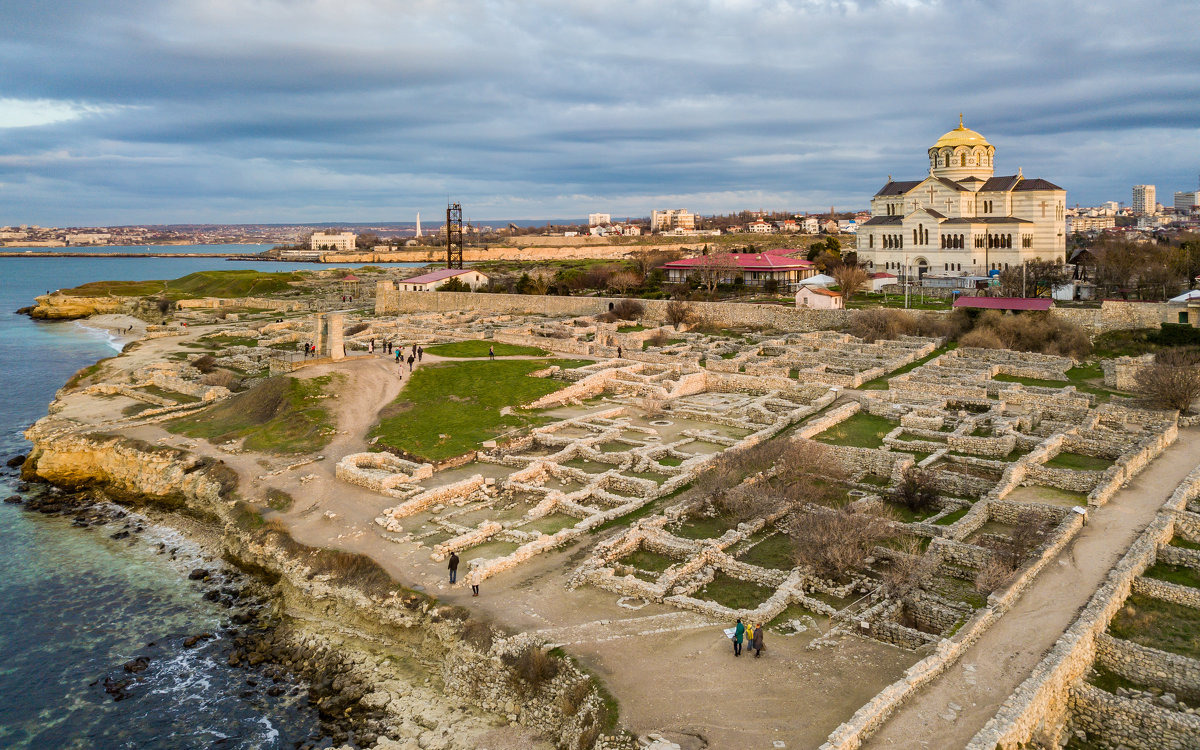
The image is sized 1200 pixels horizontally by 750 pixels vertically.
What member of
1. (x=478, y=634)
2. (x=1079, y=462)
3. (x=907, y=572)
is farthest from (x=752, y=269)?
(x=478, y=634)

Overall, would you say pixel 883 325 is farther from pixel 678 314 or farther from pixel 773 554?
pixel 773 554

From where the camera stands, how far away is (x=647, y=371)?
3647cm

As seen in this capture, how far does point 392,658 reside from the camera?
15.5m

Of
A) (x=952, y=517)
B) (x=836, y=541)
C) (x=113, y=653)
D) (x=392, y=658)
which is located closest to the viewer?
(x=392, y=658)

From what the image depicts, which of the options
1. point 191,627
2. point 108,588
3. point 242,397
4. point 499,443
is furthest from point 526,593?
point 242,397

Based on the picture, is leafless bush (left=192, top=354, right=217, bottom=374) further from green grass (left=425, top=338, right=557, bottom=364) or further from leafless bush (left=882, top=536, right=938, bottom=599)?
leafless bush (left=882, top=536, right=938, bottom=599)

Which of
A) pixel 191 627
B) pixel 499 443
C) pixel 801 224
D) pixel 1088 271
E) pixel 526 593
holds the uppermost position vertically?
pixel 801 224

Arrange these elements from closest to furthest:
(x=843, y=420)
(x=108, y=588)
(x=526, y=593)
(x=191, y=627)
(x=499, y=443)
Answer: (x=526, y=593) < (x=191, y=627) < (x=108, y=588) < (x=499, y=443) < (x=843, y=420)

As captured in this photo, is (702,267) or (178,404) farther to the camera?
(702,267)

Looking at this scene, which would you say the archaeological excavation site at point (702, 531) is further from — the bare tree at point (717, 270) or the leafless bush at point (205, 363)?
the bare tree at point (717, 270)

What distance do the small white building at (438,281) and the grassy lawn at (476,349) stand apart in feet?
85.0

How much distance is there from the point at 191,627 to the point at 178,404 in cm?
1806

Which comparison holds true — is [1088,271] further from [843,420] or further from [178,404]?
[178,404]

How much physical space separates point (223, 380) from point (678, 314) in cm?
2789
